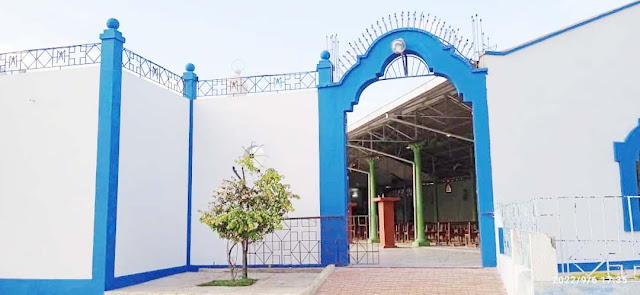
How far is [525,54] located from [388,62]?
2.37 meters

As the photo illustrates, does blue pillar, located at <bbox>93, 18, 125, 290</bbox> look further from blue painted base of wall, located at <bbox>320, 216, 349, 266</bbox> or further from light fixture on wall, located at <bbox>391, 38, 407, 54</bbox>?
light fixture on wall, located at <bbox>391, 38, 407, 54</bbox>

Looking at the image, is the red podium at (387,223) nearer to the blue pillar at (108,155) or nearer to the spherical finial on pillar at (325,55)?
the spherical finial on pillar at (325,55)

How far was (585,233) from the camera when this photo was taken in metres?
9.08

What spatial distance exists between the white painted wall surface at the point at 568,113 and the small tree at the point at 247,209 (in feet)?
12.2

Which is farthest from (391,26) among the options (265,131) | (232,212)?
(232,212)

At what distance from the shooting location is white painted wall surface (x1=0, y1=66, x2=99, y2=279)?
8234 millimetres

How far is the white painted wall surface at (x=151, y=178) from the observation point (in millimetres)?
8680

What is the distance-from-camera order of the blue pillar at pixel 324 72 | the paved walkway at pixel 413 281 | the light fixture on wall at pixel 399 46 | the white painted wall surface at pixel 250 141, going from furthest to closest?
the blue pillar at pixel 324 72 < the white painted wall surface at pixel 250 141 < the light fixture on wall at pixel 399 46 < the paved walkway at pixel 413 281

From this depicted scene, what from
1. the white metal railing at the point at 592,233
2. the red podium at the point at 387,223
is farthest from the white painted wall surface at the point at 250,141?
the red podium at the point at 387,223

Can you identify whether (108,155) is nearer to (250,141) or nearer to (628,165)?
(250,141)

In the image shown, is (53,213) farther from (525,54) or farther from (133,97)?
(525,54)

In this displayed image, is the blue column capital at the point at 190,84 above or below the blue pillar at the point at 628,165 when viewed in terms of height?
above

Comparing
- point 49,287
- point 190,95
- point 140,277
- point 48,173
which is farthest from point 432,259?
point 48,173

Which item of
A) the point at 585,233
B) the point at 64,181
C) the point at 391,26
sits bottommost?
the point at 585,233
